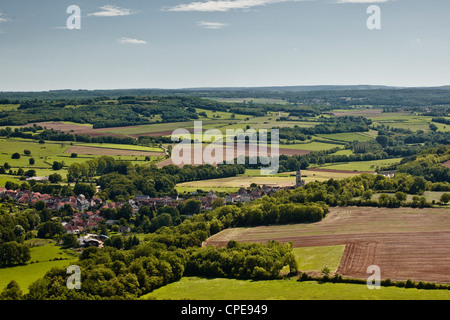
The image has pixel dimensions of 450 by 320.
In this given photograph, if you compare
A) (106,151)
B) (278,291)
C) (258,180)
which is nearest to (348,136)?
(258,180)

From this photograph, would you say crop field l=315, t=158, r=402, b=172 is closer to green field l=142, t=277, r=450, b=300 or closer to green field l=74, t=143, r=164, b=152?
green field l=74, t=143, r=164, b=152

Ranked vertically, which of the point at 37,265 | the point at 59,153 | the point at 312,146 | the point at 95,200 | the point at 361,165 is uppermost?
the point at 59,153

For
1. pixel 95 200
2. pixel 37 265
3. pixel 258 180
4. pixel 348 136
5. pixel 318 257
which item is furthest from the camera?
pixel 348 136

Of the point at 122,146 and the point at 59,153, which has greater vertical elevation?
the point at 122,146

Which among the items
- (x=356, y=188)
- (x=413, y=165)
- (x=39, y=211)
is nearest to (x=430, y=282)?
(x=356, y=188)

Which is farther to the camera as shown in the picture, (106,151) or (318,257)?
(106,151)

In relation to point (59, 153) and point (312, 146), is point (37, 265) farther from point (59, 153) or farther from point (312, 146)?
point (312, 146)

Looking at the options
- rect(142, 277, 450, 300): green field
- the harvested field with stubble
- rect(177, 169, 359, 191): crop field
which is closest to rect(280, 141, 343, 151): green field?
rect(177, 169, 359, 191): crop field

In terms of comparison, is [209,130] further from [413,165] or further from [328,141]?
[413,165]
